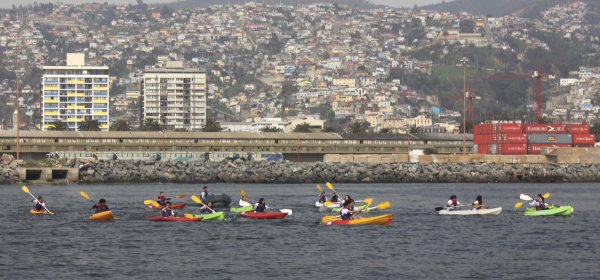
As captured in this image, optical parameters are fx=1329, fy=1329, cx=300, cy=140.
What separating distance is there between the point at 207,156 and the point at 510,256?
9443 centimetres

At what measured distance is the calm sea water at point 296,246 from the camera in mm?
48156

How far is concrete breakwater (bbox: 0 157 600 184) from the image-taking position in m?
112

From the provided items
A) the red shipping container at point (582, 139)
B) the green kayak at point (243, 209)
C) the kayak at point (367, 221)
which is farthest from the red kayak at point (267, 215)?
the red shipping container at point (582, 139)

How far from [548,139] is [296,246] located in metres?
89.9

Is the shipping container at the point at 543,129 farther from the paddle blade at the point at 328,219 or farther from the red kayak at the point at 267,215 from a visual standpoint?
the paddle blade at the point at 328,219

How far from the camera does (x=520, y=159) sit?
129250 mm

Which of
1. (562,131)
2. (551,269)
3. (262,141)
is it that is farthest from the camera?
(262,141)

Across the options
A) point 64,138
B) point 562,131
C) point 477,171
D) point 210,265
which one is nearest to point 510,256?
point 210,265

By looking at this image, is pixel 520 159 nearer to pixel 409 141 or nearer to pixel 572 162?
pixel 572 162

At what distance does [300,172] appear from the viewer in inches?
4589

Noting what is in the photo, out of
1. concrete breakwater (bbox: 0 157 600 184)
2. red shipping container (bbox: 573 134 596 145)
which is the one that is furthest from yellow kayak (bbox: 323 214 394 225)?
red shipping container (bbox: 573 134 596 145)

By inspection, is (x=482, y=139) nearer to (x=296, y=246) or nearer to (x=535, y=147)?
(x=535, y=147)

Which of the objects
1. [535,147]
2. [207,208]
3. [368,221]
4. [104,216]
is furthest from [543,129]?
[104,216]

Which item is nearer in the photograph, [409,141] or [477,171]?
[477,171]
